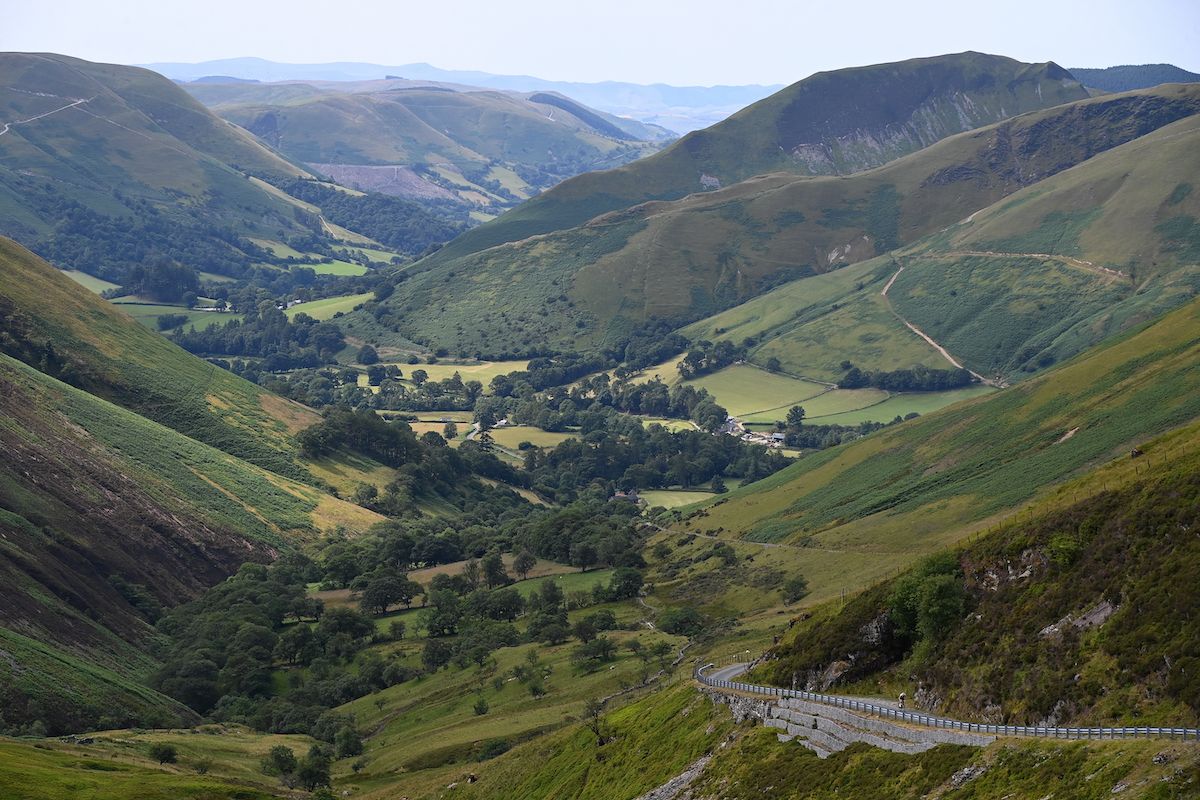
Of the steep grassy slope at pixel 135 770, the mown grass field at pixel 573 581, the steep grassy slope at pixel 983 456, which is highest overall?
the steep grassy slope at pixel 983 456

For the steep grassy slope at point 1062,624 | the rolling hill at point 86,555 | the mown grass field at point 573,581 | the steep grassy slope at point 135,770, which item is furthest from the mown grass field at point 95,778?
the mown grass field at point 573,581

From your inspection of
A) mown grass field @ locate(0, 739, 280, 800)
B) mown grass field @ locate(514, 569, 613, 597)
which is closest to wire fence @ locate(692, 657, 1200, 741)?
mown grass field @ locate(0, 739, 280, 800)

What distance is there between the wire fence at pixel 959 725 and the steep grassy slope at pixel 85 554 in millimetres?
73897

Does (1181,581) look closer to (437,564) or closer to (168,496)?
(437,564)

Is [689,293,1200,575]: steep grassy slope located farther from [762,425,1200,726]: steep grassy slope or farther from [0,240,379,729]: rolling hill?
[0,240,379,729]: rolling hill

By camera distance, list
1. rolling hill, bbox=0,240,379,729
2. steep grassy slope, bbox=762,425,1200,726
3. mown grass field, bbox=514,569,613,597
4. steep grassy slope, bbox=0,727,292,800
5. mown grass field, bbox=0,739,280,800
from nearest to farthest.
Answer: steep grassy slope, bbox=762,425,1200,726 → mown grass field, bbox=0,739,280,800 → steep grassy slope, bbox=0,727,292,800 → rolling hill, bbox=0,240,379,729 → mown grass field, bbox=514,569,613,597

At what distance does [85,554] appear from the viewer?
16675 centimetres

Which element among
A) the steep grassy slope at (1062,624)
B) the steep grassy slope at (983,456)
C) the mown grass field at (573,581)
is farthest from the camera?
the mown grass field at (573,581)

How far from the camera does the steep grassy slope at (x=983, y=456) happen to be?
461 feet

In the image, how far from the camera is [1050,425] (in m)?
160

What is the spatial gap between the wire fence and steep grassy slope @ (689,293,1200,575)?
6076 cm

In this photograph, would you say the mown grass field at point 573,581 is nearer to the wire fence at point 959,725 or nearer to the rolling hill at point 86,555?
the rolling hill at point 86,555

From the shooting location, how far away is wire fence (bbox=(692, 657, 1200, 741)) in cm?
5047

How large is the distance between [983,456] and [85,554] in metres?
116
